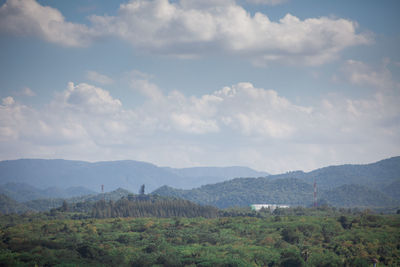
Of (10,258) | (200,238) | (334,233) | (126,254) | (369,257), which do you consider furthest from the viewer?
(200,238)

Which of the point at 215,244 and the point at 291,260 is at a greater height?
the point at 215,244

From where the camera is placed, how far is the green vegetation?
10119 centimetres

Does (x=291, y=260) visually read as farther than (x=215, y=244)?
No

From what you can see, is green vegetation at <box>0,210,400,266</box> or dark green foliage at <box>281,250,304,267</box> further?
green vegetation at <box>0,210,400,266</box>

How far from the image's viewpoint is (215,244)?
5285 inches

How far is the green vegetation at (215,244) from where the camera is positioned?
10119cm

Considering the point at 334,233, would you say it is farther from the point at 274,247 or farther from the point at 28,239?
the point at 28,239

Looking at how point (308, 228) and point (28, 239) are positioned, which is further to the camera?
point (308, 228)

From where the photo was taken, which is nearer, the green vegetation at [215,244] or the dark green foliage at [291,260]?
the dark green foliage at [291,260]

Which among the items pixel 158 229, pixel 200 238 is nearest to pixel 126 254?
pixel 200 238

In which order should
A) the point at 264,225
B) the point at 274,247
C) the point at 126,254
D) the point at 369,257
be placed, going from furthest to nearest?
the point at 264,225 < the point at 274,247 < the point at 126,254 < the point at 369,257

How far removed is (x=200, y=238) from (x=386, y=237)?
5266 cm

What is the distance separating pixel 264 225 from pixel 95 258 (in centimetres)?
6979

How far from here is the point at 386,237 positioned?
117 metres
